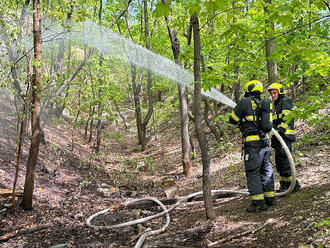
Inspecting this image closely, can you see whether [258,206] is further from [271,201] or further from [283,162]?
[283,162]

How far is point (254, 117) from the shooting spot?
14.4 ft

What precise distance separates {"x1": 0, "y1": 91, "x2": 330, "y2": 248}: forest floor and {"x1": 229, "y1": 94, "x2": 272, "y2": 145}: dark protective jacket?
3.93ft

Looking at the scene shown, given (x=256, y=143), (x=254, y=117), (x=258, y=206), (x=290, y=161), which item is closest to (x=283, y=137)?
(x=290, y=161)

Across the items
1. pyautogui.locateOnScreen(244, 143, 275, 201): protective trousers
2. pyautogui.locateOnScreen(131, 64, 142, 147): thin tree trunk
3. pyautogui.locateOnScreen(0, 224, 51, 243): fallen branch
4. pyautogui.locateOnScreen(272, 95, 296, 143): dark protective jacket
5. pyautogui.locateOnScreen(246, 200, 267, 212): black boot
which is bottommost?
pyautogui.locateOnScreen(0, 224, 51, 243): fallen branch

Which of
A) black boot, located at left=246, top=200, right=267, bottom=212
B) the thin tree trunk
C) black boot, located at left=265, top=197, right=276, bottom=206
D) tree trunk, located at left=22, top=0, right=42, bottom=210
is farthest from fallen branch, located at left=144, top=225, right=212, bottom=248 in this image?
the thin tree trunk

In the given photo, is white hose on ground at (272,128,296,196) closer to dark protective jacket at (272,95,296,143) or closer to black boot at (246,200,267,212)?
dark protective jacket at (272,95,296,143)

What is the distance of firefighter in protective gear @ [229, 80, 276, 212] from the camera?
14.1 ft

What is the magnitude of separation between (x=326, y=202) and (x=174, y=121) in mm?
17439

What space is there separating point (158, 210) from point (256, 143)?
2.96 m

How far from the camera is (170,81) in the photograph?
14.3m

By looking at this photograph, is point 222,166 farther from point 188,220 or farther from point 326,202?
point 326,202

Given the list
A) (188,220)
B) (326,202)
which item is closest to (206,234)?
(188,220)

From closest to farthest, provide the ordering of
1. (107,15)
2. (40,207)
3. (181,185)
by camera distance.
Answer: (40,207), (181,185), (107,15)

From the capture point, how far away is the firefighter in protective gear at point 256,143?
431cm
